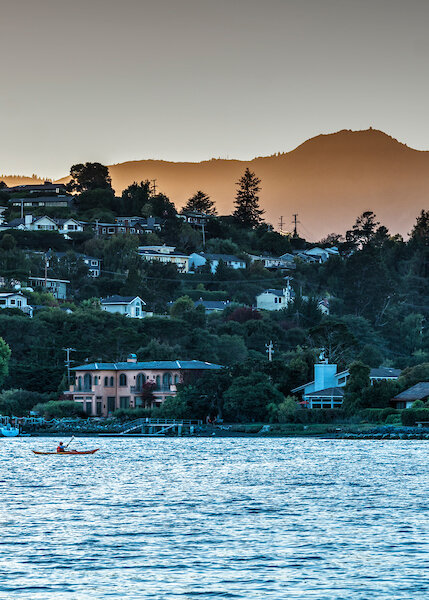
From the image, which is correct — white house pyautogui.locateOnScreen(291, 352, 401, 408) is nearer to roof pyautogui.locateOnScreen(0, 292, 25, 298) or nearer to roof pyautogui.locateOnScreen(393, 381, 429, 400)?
roof pyautogui.locateOnScreen(393, 381, 429, 400)

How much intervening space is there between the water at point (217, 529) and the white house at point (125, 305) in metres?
80.7

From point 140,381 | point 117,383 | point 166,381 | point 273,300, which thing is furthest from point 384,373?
point 273,300

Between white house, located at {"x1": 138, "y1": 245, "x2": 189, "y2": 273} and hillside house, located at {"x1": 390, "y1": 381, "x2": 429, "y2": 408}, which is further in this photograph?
white house, located at {"x1": 138, "y1": 245, "x2": 189, "y2": 273}

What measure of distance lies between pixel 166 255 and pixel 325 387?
8015 cm

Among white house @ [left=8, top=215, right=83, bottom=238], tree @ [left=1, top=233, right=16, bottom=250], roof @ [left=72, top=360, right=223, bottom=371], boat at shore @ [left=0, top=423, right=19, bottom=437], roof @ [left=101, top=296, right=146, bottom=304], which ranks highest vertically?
white house @ [left=8, top=215, right=83, bottom=238]

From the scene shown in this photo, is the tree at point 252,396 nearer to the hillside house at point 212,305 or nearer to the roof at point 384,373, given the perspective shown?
the roof at point 384,373

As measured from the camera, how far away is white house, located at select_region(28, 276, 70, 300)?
6585 inches

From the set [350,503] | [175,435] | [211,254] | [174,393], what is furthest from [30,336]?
[350,503]

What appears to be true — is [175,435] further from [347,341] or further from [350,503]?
[350,503]

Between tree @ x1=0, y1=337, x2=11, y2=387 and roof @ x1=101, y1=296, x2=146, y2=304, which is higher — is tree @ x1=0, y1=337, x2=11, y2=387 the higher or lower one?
the lower one

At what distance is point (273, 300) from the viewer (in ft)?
578

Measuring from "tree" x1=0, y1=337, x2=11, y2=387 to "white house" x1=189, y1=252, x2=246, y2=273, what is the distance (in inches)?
2697

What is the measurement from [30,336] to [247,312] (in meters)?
32.1

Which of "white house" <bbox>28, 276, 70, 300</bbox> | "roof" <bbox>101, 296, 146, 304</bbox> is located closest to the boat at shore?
"roof" <bbox>101, 296, 146, 304</bbox>
